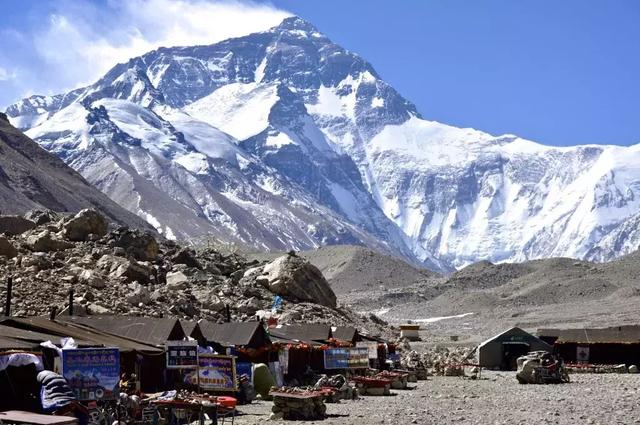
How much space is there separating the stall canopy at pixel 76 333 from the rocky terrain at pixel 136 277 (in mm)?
16695

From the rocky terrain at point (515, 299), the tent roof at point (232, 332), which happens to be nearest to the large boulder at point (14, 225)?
the tent roof at point (232, 332)

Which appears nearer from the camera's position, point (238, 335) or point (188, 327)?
point (188, 327)

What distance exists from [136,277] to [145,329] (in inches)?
1108

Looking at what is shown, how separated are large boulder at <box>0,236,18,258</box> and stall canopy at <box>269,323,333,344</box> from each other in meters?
20.3

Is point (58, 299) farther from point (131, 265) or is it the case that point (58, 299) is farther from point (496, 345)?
point (496, 345)

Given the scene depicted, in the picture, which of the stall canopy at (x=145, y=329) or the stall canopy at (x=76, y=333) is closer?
the stall canopy at (x=76, y=333)

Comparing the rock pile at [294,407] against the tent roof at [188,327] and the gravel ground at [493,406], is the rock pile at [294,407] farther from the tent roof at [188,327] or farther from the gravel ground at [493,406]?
the tent roof at [188,327]

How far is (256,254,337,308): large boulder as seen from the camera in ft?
243

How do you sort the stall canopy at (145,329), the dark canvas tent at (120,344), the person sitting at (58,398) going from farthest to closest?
the stall canopy at (145,329), the dark canvas tent at (120,344), the person sitting at (58,398)

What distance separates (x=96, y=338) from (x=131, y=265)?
112 feet

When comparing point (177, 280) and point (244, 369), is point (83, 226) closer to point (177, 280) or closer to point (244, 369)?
point (177, 280)

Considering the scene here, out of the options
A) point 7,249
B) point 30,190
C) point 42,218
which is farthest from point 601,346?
point 30,190

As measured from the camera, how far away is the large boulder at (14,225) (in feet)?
225

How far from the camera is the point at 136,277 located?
207 feet
